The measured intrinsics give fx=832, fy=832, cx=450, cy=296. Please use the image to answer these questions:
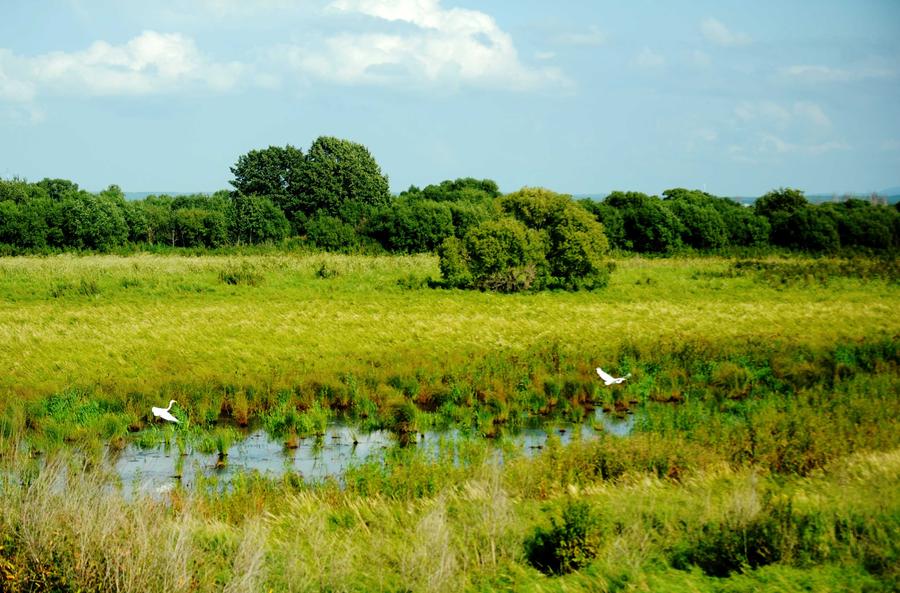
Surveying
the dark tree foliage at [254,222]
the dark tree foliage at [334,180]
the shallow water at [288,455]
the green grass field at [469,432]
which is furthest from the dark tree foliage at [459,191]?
the shallow water at [288,455]

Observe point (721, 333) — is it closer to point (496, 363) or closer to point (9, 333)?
point (496, 363)

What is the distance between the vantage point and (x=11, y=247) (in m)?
64.9

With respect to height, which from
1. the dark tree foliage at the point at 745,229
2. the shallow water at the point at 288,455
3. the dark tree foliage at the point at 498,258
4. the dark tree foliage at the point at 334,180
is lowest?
the shallow water at the point at 288,455

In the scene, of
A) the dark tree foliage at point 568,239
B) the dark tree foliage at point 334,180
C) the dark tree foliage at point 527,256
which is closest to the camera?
the dark tree foliage at point 527,256

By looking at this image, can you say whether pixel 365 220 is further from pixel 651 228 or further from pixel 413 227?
pixel 651 228

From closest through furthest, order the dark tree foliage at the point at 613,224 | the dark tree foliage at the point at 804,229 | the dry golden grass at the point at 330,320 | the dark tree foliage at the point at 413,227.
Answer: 1. the dry golden grass at the point at 330,320
2. the dark tree foliage at the point at 804,229
3. the dark tree foliage at the point at 413,227
4. the dark tree foliage at the point at 613,224

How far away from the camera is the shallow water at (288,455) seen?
14336 millimetres

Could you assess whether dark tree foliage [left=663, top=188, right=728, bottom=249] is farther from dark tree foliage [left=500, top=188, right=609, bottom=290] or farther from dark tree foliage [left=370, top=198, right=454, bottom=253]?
dark tree foliage [left=500, top=188, right=609, bottom=290]

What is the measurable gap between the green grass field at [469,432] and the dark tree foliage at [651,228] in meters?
30.6

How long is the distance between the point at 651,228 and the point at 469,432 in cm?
5727

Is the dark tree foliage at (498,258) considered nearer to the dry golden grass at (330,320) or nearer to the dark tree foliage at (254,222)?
the dry golden grass at (330,320)

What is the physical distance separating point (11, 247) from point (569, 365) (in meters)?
56.9

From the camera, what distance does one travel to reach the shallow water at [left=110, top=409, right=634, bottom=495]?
14336 millimetres

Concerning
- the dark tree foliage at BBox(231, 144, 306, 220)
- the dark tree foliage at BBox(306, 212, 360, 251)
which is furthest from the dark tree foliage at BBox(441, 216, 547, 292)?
the dark tree foliage at BBox(231, 144, 306, 220)
